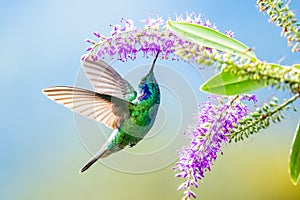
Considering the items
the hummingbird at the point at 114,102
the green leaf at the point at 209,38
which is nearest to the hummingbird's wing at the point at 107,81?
the hummingbird at the point at 114,102

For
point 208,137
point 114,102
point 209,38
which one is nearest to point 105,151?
point 114,102

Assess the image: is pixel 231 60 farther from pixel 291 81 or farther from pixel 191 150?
pixel 191 150

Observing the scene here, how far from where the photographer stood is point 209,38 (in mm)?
825

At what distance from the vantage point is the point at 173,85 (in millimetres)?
983

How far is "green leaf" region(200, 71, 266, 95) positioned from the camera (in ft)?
2.46

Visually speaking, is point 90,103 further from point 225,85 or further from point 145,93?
point 225,85

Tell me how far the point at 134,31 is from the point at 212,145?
0.86ft

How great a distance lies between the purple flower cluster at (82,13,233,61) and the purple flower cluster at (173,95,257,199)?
132 mm

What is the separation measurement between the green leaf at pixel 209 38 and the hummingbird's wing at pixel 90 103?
11.6 inches

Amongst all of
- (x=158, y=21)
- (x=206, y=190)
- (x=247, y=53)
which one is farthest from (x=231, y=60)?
(x=206, y=190)

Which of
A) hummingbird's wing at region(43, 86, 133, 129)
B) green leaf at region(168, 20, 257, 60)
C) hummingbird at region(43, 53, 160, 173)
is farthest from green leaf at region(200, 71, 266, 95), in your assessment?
hummingbird's wing at region(43, 86, 133, 129)

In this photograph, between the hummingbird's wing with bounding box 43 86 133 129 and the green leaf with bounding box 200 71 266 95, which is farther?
the hummingbird's wing with bounding box 43 86 133 129

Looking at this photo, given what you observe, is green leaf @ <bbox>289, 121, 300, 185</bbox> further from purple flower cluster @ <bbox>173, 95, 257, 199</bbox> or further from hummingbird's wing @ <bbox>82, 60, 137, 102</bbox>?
hummingbird's wing @ <bbox>82, 60, 137, 102</bbox>

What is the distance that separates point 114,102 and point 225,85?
1.31ft
